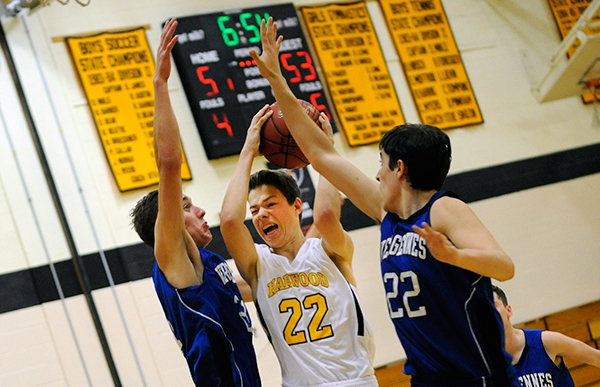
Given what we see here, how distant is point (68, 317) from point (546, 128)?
6169 millimetres

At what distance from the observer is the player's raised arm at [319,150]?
2771 mm

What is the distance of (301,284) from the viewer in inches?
129

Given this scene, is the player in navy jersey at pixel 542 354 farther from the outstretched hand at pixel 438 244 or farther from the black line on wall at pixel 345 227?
the black line on wall at pixel 345 227

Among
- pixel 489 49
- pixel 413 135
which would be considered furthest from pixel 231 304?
pixel 489 49

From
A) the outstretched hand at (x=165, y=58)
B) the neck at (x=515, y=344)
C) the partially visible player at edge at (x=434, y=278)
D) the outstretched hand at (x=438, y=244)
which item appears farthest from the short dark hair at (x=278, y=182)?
the neck at (x=515, y=344)

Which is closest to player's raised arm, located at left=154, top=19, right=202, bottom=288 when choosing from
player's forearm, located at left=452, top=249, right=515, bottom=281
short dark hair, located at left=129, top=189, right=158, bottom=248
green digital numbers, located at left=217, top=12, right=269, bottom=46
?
short dark hair, located at left=129, top=189, right=158, bottom=248

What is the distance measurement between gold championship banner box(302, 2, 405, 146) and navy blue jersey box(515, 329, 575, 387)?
138 inches

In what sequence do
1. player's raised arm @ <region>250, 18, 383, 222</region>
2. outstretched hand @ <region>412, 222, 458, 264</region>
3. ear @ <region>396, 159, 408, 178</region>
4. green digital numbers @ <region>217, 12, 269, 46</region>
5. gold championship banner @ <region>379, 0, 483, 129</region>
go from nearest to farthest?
outstretched hand @ <region>412, 222, 458, 264</region>
ear @ <region>396, 159, 408, 178</region>
player's raised arm @ <region>250, 18, 383, 222</region>
green digital numbers @ <region>217, 12, 269, 46</region>
gold championship banner @ <region>379, 0, 483, 129</region>

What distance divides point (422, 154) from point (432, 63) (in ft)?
18.7

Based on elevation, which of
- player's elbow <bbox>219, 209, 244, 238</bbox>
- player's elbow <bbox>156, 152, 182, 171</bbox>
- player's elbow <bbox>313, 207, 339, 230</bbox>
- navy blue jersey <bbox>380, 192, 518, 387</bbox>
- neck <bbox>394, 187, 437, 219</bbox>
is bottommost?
navy blue jersey <bbox>380, 192, 518, 387</bbox>

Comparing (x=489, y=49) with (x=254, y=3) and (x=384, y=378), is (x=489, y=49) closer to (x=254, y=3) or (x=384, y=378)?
(x=254, y=3)

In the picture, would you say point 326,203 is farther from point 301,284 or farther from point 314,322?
point 314,322

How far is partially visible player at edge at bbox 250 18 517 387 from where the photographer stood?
238 cm

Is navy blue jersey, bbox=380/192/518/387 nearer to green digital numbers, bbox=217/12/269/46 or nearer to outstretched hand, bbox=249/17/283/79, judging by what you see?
outstretched hand, bbox=249/17/283/79
